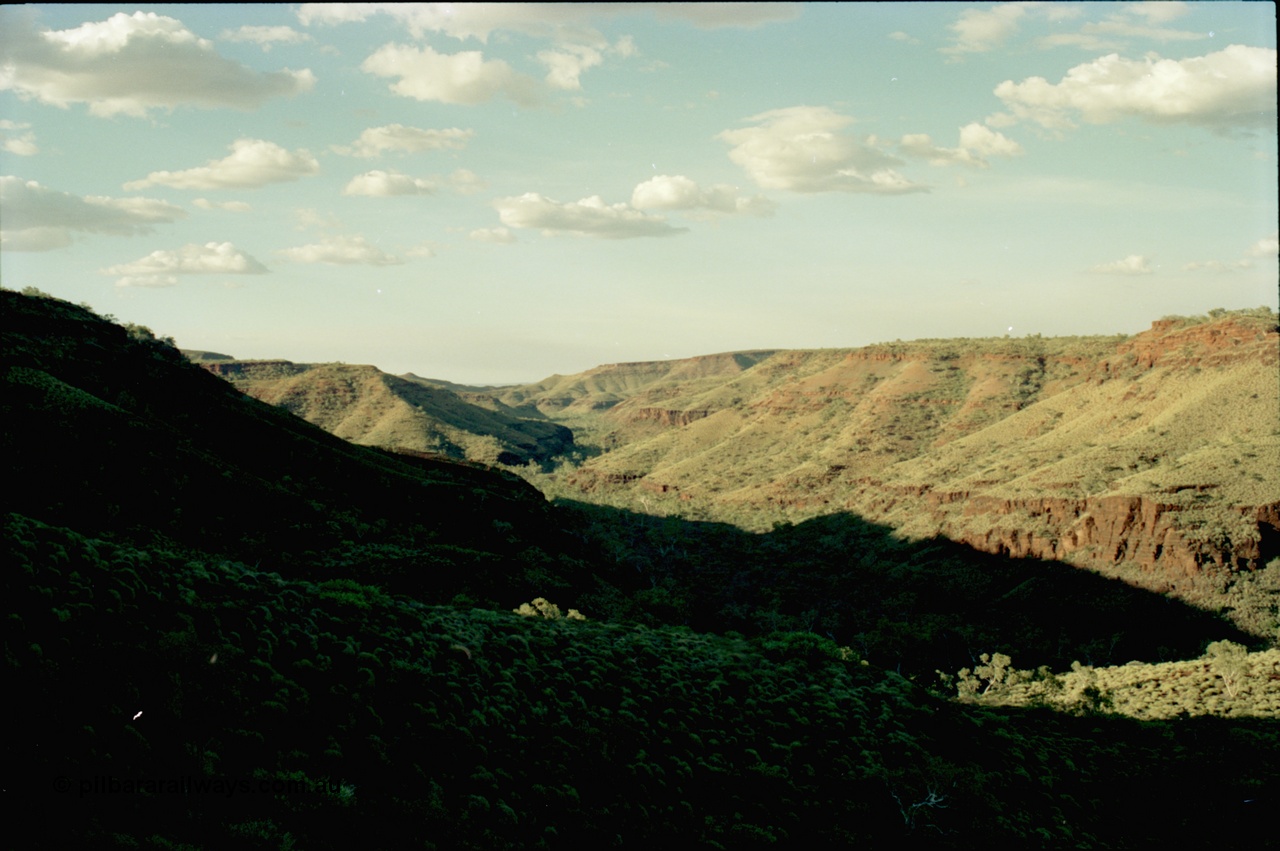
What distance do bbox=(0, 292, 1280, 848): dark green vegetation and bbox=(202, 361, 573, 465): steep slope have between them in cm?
11980

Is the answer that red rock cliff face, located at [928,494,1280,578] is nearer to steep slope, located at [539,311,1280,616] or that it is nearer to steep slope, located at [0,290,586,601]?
steep slope, located at [539,311,1280,616]

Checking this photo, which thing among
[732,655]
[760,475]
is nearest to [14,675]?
[732,655]

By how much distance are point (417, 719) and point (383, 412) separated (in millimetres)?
162098

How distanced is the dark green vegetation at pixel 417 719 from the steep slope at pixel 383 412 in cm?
11980

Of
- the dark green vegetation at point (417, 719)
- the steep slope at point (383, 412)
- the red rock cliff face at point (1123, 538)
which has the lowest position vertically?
the red rock cliff face at point (1123, 538)

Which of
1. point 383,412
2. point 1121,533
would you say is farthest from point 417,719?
point 383,412

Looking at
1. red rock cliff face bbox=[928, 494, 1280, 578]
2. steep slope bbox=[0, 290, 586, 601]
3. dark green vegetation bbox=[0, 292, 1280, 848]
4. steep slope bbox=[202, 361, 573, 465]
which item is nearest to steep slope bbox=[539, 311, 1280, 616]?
red rock cliff face bbox=[928, 494, 1280, 578]

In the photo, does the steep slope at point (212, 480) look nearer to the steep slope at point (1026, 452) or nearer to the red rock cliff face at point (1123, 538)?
the red rock cliff face at point (1123, 538)

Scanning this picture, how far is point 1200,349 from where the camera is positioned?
299 feet

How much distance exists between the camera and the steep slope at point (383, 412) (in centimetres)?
15625

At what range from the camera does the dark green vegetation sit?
31.8ft

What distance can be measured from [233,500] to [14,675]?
24424 mm

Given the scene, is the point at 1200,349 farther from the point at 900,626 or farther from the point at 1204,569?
the point at 900,626

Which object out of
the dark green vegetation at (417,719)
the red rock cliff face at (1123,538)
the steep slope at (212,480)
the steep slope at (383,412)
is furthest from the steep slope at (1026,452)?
the steep slope at (212,480)
